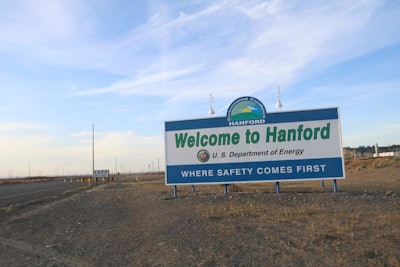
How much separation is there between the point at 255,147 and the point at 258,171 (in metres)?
0.99

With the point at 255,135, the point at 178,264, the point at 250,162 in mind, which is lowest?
the point at 178,264

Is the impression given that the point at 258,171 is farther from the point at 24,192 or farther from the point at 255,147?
the point at 24,192

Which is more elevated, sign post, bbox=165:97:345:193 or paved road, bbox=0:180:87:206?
sign post, bbox=165:97:345:193

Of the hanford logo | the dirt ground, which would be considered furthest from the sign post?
the dirt ground

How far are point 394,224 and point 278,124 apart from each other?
309 inches

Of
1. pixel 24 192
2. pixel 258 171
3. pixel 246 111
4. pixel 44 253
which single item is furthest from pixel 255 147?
pixel 24 192

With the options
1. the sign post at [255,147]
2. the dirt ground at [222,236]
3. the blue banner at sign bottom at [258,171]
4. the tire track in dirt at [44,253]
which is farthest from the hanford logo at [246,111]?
the tire track in dirt at [44,253]

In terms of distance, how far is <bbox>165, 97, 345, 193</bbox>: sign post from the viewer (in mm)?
16328

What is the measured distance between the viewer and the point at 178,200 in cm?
1631

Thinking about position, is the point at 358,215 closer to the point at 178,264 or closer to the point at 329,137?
the point at 178,264

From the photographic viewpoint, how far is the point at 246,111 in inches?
664

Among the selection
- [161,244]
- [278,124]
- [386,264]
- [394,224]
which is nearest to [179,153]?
[278,124]

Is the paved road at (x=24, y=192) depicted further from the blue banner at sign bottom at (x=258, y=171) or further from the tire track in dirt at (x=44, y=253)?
the tire track in dirt at (x=44, y=253)

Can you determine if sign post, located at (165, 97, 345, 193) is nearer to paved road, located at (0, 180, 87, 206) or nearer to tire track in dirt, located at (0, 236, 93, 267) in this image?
tire track in dirt, located at (0, 236, 93, 267)
